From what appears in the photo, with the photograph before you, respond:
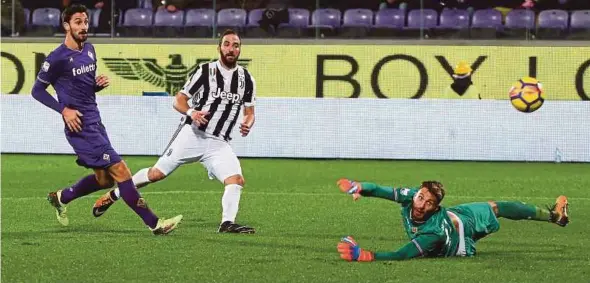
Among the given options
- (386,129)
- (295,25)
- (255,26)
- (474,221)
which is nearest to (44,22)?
(255,26)

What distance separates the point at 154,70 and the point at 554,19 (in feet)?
27.0

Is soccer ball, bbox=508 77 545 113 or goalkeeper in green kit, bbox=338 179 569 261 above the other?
soccer ball, bbox=508 77 545 113

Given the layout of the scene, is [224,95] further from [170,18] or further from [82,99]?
[170,18]

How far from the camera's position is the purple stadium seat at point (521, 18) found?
82.3 feet

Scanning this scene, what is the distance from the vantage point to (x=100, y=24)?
26.0 metres

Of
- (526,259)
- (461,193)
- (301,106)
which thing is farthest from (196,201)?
(301,106)

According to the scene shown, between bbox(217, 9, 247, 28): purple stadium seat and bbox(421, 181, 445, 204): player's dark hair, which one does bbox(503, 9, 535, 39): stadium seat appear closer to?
bbox(217, 9, 247, 28): purple stadium seat

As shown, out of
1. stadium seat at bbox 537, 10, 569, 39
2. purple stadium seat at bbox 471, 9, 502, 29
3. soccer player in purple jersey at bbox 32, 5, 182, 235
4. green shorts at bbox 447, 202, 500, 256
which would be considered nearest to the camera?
green shorts at bbox 447, 202, 500, 256

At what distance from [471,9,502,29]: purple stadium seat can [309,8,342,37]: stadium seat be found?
2.72m

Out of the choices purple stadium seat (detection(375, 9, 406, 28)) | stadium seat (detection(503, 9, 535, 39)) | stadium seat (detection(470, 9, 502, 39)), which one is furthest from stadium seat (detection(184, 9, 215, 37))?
stadium seat (detection(503, 9, 535, 39))

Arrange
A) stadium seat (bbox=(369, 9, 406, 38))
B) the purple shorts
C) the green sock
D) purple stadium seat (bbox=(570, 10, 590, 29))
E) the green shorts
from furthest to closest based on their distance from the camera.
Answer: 1. stadium seat (bbox=(369, 9, 406, 38))
2. purple stadium seat (bbox=(570, 10, 590, 29))
3. the purple shorts
4. the green sock
5. the green shorts

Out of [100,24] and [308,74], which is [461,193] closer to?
[308,74]

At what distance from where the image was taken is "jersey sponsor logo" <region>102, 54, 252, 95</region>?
26.2 metres

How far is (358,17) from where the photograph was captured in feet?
83.9
